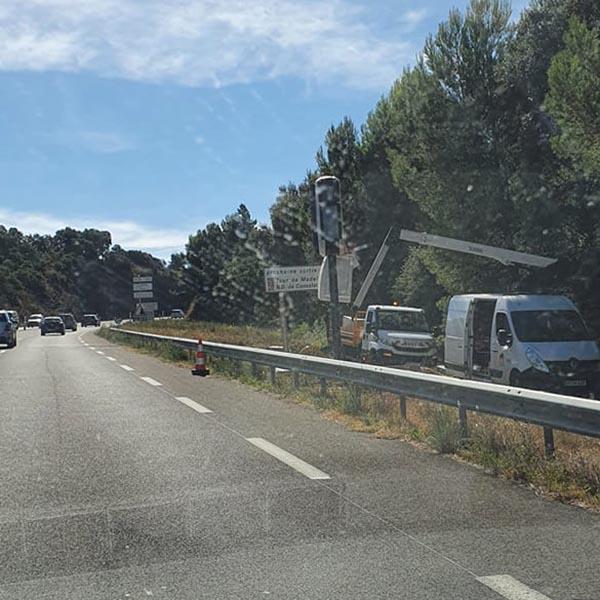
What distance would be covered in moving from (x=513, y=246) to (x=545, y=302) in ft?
32.8

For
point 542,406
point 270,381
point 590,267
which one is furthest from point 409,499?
point 590,267

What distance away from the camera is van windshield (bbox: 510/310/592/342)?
51.7ft

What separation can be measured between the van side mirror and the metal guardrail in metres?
4.41

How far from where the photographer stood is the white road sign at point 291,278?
2008 centimetres

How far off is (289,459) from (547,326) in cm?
946

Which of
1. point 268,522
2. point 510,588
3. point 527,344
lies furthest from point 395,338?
point 510,588

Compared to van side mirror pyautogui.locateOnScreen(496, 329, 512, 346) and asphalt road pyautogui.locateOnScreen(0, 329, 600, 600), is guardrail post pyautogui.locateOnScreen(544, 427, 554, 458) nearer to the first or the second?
asphalt road pyautogui.locateOnScreen(0, 329, 600, 600)

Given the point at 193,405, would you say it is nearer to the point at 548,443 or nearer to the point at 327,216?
the point at 327,216

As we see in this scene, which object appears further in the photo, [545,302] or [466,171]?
[466,171]

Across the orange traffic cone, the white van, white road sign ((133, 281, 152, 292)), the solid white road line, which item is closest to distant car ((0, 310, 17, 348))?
white road sign ((133, 281, 152, 292))

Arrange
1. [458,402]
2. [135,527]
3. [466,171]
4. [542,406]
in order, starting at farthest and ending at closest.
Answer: [466,171] → [458,402] → [542,406] → [135,527]

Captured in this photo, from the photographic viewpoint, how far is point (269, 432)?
32.2ft

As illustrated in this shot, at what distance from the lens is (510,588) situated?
14.2 ft

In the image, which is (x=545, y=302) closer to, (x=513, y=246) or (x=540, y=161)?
(x=513, y=246)
